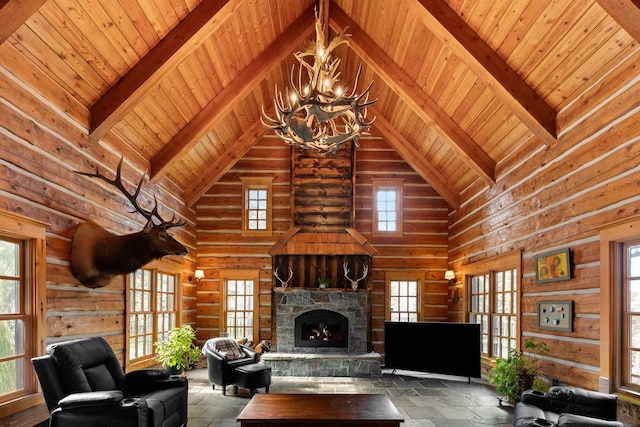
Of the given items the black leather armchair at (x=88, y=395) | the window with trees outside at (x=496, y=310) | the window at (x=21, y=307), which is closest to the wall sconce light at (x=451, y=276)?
the window with trees outside at (x=496, y=310)

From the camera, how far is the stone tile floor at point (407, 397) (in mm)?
5874

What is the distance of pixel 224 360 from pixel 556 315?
15.8 feet

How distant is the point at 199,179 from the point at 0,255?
19.1 feet

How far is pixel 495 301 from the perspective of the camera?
824cm

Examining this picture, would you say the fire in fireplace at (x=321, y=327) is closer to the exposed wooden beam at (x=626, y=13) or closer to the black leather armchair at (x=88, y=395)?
the black leather armchair at (x=88, y=395)

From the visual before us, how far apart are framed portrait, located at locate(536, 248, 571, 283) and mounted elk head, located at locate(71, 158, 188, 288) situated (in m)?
4.75

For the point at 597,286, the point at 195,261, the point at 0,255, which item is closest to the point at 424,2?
the point at 597,286

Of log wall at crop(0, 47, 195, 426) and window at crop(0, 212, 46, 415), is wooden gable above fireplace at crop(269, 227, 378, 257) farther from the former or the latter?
window at crop(0, 212, 46, 415)

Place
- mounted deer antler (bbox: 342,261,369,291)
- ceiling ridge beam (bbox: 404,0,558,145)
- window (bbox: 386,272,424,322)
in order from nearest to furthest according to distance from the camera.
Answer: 1. ceiling ridge beam (bbox: 404,0,558,145)
2. mounted deer antler (bbox: 342,261,369,291)
3. window (bbox: 386,272,424,322)

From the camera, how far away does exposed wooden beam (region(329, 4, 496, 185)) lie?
761 centimetres

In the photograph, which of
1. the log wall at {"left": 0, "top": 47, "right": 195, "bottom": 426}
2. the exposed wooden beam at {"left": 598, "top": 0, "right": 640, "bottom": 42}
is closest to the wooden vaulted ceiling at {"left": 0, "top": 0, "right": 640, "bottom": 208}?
the exposed wooden beam at {"left": 598, "top": 0, "right": 640, "bottom": 42}

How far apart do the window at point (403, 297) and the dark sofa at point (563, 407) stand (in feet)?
19.6

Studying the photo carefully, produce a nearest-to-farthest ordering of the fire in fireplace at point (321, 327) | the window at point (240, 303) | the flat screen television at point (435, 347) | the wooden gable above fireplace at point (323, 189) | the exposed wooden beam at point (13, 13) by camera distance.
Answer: the exposed wooden beam at point (13, 13), the flat screen television at point (435, 347), the fire in fireplace at point (321, 327), the wooden gable above fireplace at point (323, 189), the window at point (240, 303)

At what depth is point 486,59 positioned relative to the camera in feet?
19.2
